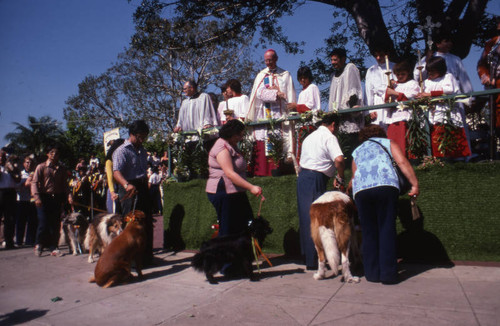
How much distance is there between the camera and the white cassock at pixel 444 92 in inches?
211

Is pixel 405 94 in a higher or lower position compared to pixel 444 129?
higher

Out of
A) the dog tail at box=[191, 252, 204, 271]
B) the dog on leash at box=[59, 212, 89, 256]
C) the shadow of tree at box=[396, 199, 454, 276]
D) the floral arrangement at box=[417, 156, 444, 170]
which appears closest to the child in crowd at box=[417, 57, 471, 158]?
the floral arrangement at box=[417, 156, 444, 170]

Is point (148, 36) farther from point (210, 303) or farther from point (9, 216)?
point (210, 303)

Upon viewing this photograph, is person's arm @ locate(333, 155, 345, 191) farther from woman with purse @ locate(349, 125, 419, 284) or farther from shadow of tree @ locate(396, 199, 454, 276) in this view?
shadow of tree @ locate(396, 199, 454, 276)

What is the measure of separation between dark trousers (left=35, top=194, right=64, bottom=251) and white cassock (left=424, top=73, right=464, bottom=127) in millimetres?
7301

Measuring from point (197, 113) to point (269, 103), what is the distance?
180 centimetres

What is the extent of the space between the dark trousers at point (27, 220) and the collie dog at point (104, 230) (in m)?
3.99

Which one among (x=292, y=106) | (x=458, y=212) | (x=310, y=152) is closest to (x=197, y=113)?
(x=292, y=106)

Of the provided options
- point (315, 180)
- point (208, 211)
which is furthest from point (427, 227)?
point (208, 211)

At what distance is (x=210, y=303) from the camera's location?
4078 mm

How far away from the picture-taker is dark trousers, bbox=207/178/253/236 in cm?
513

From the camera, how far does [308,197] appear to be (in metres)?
5.11

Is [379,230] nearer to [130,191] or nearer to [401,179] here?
[401,179]

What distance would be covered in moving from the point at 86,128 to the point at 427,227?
31824 millimetres
